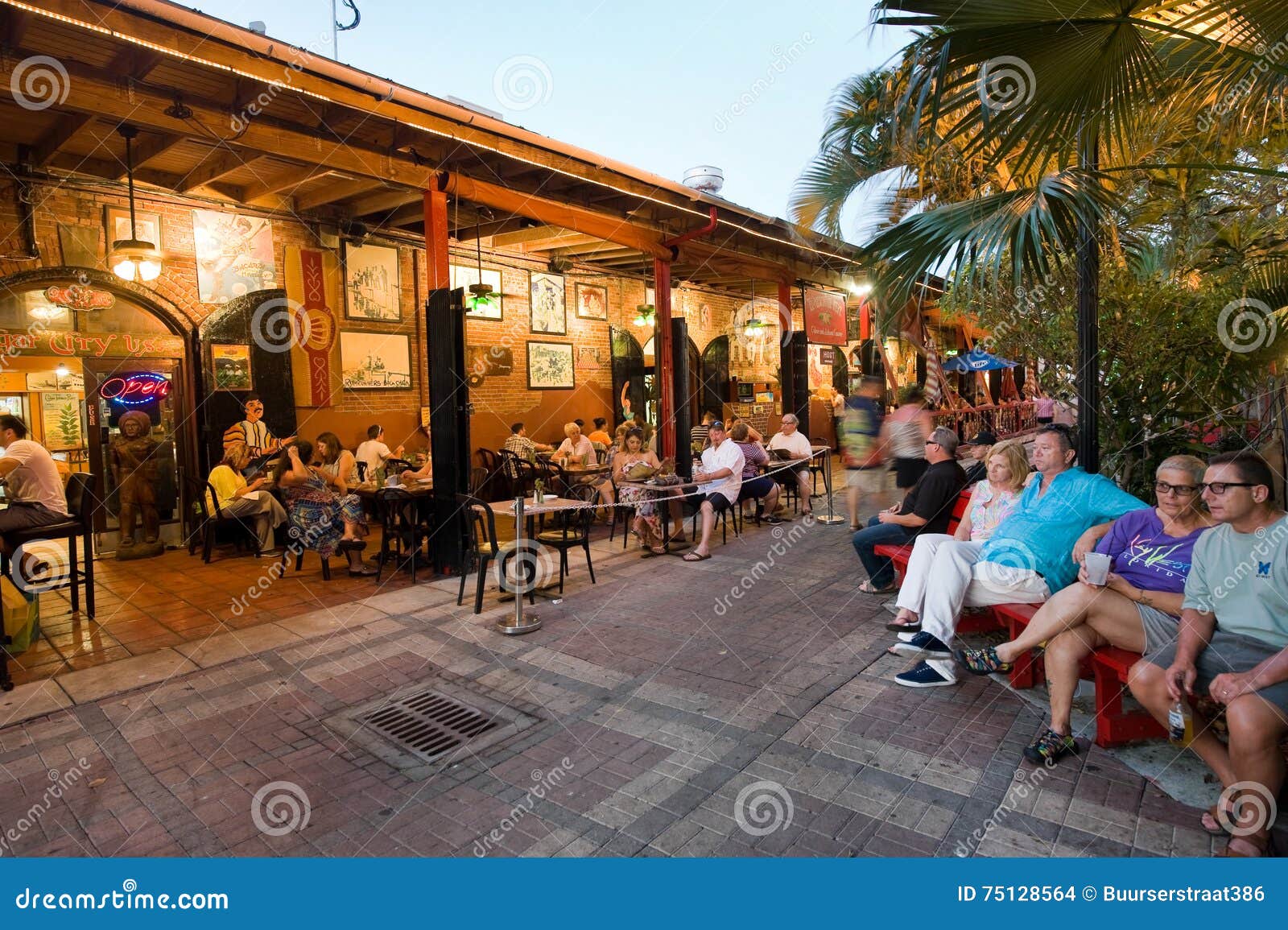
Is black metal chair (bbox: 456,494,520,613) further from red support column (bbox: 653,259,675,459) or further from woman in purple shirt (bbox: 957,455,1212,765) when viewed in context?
red support column (bbox: 653,259,675,459)

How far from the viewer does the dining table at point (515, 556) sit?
17.2ft

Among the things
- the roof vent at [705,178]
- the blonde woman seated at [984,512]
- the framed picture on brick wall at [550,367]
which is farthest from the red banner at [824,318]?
the blonde woman seated at [984,512]

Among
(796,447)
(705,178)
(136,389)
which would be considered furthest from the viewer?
(705,178)

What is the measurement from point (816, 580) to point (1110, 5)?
438 cm

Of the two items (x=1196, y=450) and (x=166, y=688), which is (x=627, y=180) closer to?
(x=1196, y=450)

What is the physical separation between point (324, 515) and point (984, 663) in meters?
5.72

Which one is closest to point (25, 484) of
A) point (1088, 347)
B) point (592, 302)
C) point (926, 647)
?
point (926, 647)

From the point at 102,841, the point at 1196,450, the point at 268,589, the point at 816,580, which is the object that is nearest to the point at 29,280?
the point at 268,589

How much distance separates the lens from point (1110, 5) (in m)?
3.11

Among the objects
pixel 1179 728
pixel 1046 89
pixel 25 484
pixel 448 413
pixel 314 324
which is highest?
pixel 1046 89

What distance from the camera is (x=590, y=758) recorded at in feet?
11.1

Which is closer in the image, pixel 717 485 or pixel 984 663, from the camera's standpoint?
pixel 984 663

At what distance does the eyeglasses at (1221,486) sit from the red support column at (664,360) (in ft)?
23.2

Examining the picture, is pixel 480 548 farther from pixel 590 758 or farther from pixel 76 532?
pixel 76 532
